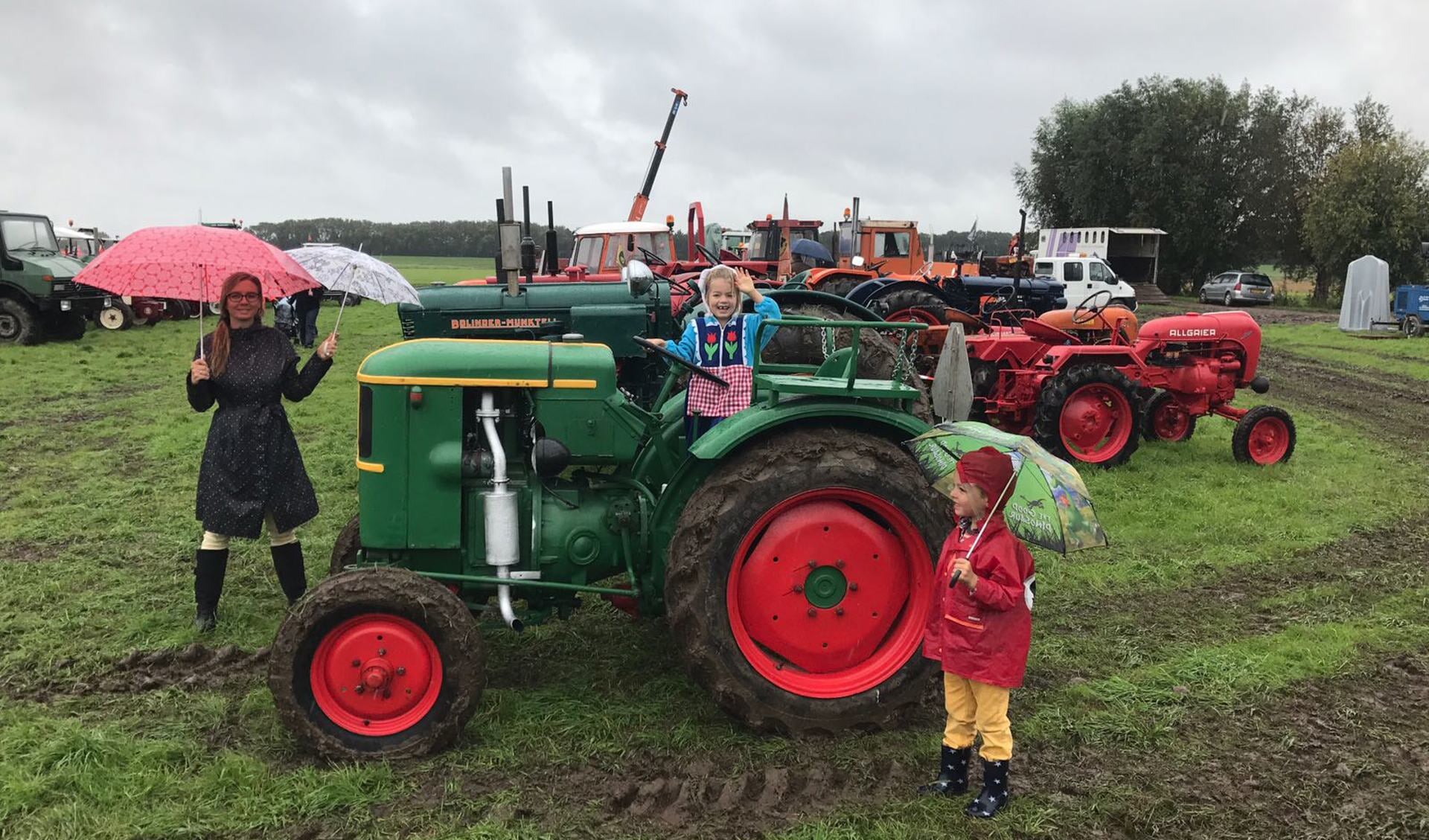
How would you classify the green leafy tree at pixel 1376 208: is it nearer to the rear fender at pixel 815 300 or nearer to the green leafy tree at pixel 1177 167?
the green leafy tree at pixel 1177 167

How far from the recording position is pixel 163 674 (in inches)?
154

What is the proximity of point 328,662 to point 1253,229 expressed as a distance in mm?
39884

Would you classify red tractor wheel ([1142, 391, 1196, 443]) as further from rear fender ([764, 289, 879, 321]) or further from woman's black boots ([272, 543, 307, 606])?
woman's black boots ([272, 543, 307, 606])

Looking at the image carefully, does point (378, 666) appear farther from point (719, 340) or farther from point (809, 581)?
point (719, 340)

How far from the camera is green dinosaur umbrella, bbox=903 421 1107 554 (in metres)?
2.68

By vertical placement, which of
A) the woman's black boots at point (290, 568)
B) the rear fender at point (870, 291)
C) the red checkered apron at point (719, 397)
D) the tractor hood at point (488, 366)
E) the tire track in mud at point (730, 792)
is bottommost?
the tire track in mud at point (730, 792)

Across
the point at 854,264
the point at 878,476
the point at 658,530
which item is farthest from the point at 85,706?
the point at 854,264

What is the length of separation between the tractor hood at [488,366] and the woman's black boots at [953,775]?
172 cm

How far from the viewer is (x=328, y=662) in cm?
319

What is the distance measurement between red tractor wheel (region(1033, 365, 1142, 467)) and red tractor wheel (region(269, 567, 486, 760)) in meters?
6.00

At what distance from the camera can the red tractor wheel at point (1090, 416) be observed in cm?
798

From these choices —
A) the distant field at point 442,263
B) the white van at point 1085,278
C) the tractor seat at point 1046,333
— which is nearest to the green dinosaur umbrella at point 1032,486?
the tractor seat at point 1046,333

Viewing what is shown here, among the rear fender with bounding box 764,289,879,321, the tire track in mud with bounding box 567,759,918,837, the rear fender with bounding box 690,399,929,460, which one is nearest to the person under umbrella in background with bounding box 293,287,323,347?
the rear fender with bounding box 764,289,879,321

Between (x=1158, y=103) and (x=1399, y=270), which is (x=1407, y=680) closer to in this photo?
(x=1399, y=270)
